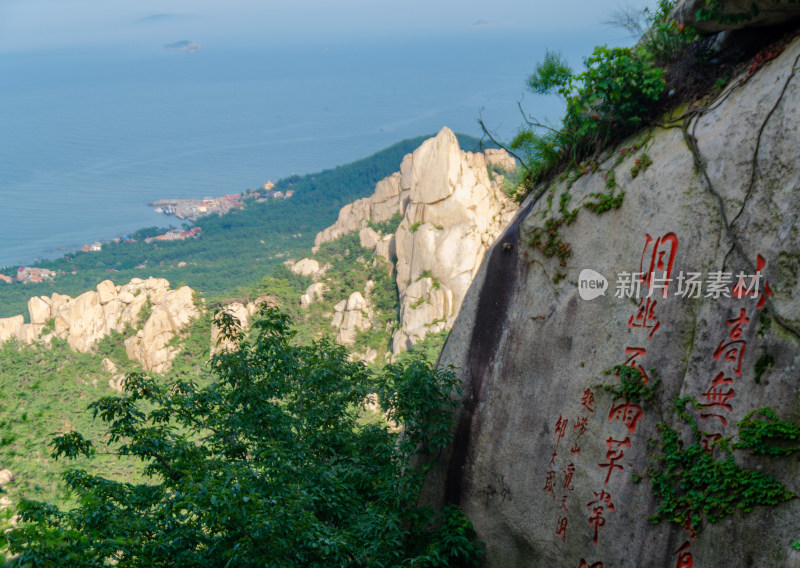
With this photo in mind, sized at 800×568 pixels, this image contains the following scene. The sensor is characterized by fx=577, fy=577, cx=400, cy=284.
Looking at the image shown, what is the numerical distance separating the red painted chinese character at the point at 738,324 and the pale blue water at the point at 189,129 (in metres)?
44.8

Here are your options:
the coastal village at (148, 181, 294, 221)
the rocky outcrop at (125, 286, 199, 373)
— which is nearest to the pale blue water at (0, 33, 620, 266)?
the coastal village at (148, 181, 294, 221)

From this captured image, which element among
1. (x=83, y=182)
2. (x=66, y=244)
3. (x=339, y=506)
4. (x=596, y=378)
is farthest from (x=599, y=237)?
(x=83, y=182)

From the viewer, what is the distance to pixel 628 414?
4.64m

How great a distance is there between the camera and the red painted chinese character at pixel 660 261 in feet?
14.9

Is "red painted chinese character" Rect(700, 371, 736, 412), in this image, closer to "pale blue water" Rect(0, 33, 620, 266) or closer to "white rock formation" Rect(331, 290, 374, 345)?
"white rock formation" Rect(331, 290, 374, 345)

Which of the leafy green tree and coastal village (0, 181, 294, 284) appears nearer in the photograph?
the leafy green tree

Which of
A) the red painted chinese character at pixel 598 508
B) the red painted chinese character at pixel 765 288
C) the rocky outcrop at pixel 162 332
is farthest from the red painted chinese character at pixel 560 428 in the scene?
the rocky outcrop at pixel 162 332

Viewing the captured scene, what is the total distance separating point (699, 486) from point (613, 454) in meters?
0.70

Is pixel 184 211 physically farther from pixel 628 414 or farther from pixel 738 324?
pixel 738 324

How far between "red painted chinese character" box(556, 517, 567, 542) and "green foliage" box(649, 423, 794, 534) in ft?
2.74

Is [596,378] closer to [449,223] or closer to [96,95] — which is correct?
[449,223]

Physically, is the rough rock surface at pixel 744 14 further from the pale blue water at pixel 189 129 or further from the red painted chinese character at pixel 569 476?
the pale blue water at pixel 189 129

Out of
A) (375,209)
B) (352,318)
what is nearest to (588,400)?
(352,318)

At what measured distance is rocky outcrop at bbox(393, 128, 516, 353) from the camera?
26797mm
